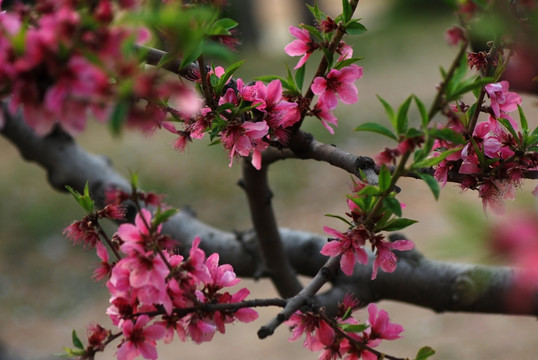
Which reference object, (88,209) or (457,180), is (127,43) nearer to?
(88,209)

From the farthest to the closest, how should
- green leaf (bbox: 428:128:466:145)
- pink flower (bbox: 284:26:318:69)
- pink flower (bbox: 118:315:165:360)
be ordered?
Result: pink flower (bbox: 284:26:318:69)
pink flower (bbox: 118:315:165:360)
green leaf (bbox: 428:128:466:145)

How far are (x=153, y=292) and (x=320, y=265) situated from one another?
1039mm

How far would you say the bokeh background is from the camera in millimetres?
3604

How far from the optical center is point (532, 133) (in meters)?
1.09

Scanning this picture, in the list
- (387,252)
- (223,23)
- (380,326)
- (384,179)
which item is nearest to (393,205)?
(384,179)

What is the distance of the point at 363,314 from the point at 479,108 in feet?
6.33

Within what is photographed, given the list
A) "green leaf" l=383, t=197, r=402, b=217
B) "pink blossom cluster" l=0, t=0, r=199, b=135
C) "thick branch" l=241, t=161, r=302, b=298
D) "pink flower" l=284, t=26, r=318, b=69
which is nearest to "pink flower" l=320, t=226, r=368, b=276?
"green leaf" l=383, t=197, r=402, b=217

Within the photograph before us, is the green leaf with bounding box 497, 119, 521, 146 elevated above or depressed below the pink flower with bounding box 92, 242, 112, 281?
above

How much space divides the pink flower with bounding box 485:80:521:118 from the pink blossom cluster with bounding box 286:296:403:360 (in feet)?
1.26

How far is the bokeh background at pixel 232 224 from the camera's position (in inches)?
142

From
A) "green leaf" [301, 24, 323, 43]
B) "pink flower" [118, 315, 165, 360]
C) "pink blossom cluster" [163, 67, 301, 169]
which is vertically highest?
"green leaf" [301, 24, 323, 43]

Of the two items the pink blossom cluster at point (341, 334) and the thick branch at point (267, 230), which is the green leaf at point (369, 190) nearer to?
the pink blossom cluster at point (341, 334)

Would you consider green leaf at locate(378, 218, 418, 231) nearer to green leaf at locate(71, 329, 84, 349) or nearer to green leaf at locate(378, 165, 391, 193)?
green leaf at locate(378, 165, 391, 193)

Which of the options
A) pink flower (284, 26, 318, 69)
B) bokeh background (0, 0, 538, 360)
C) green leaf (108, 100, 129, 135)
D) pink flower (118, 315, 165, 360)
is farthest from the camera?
bokeh background (0, 0, 538, 360)
